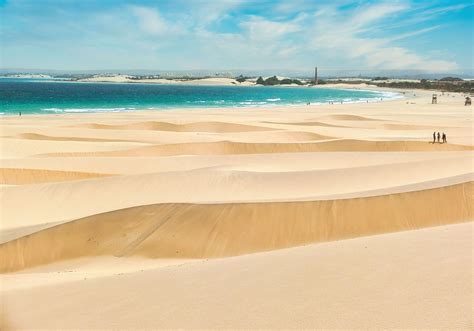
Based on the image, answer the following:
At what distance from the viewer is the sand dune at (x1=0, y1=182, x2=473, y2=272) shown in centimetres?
1036

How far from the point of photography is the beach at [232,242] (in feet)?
16.2

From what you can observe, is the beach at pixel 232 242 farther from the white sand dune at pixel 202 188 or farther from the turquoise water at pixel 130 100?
the turquoise water at pixel 130 100

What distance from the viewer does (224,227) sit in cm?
1098

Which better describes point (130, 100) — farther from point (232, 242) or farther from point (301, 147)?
point (232, 242)

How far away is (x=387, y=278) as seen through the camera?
5.50m

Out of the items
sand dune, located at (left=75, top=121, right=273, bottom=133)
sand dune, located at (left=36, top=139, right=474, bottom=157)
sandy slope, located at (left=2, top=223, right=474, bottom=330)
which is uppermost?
sandy slope, located at (left=2, top=223, right=474, bottom=330)

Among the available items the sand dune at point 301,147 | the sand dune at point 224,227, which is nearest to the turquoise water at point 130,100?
Result: the sand dune at point 301,147

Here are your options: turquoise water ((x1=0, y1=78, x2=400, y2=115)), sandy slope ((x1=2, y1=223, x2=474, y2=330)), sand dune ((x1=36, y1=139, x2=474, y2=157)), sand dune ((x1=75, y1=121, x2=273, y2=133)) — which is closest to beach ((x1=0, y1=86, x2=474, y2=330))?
sandy slope ((x1=2, y1=223, x2=474, y2=330))

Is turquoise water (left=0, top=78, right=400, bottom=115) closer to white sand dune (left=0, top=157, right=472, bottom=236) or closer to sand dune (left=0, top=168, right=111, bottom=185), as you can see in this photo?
sand dune (left=0, top=168, right=111, bottom=185)

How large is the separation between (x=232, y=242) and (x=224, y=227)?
47 centimetres

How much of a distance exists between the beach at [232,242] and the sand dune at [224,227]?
0.03 metres

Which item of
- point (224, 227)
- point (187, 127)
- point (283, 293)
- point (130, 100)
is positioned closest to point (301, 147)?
point (187, 127)

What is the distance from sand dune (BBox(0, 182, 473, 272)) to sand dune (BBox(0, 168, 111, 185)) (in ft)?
25.2

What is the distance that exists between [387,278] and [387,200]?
6.85 meters
